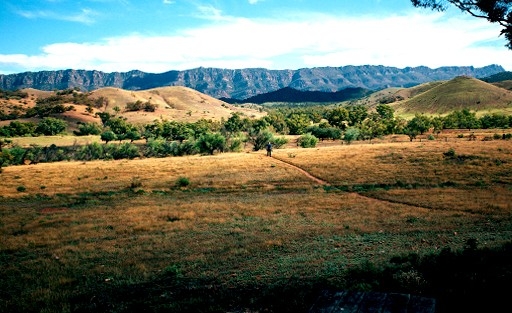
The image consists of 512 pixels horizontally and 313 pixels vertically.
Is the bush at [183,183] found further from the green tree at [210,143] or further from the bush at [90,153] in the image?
the bush at [90,153]

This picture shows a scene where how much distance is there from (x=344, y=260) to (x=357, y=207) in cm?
1437

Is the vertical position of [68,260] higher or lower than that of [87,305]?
lower

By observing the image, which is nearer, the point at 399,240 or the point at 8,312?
the point at 8,312

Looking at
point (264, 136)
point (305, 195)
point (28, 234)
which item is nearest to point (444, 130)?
point (264, 136)

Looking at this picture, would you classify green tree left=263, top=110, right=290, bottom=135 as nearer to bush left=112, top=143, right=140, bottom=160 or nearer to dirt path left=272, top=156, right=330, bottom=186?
bush left=112, top=143, right=140, bottom=160

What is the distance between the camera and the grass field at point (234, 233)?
36.5 ft

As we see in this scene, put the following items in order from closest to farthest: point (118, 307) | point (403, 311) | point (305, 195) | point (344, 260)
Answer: point (403, 311) → point (118, 307) → point (344, 260) → point (305, 195)

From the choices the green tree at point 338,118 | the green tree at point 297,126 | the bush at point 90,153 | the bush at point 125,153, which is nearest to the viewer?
the bush at point 125,153

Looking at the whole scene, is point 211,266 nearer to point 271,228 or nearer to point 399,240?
point 271,228

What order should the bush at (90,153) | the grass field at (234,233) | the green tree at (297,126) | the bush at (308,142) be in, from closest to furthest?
the grass field at (234,233) < the bush at (90,153) < the bush at (308,142) < the green tree at (297,126)

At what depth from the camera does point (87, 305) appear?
10586mm

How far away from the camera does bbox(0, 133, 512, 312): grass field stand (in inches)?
438

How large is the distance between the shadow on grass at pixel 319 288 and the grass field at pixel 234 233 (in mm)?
71

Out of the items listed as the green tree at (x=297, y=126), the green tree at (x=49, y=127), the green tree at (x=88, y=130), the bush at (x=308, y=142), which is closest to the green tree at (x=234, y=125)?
the green tree at (x=297, y=126)
